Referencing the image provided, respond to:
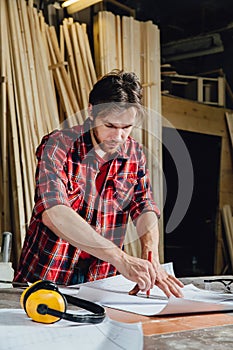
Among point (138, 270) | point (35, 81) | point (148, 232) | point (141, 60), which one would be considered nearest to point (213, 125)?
point (141, 60)

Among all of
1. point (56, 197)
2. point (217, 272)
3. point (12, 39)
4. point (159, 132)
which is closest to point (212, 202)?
point (217, 272)

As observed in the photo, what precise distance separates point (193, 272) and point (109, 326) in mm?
6231

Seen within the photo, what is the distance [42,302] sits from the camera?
56.7 inches

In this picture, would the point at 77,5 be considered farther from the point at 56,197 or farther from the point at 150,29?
the point at 56,197

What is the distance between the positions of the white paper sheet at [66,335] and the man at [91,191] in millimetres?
863

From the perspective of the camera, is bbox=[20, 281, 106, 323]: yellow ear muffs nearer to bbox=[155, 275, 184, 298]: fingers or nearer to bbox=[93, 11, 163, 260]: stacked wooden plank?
bbox=[155, 275, 184, 298]: fingers

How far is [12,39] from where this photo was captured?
4.73m

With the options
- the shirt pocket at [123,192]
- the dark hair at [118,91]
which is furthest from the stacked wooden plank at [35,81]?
the dark hair at [118,91]

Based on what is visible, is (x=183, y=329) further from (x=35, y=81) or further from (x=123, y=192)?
(x=35, y=81)

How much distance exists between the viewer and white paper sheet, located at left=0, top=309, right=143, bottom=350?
1181 mm

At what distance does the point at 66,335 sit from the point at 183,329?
0.33 m

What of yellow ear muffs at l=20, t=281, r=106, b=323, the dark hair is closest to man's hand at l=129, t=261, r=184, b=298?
yellow ear muffs at l=20, t=281, r=106, b=323

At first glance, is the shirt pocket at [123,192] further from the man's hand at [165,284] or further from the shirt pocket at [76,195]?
the man's hand at [165,284]

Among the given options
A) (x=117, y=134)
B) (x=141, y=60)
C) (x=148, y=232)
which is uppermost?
(x=141, y=60)
